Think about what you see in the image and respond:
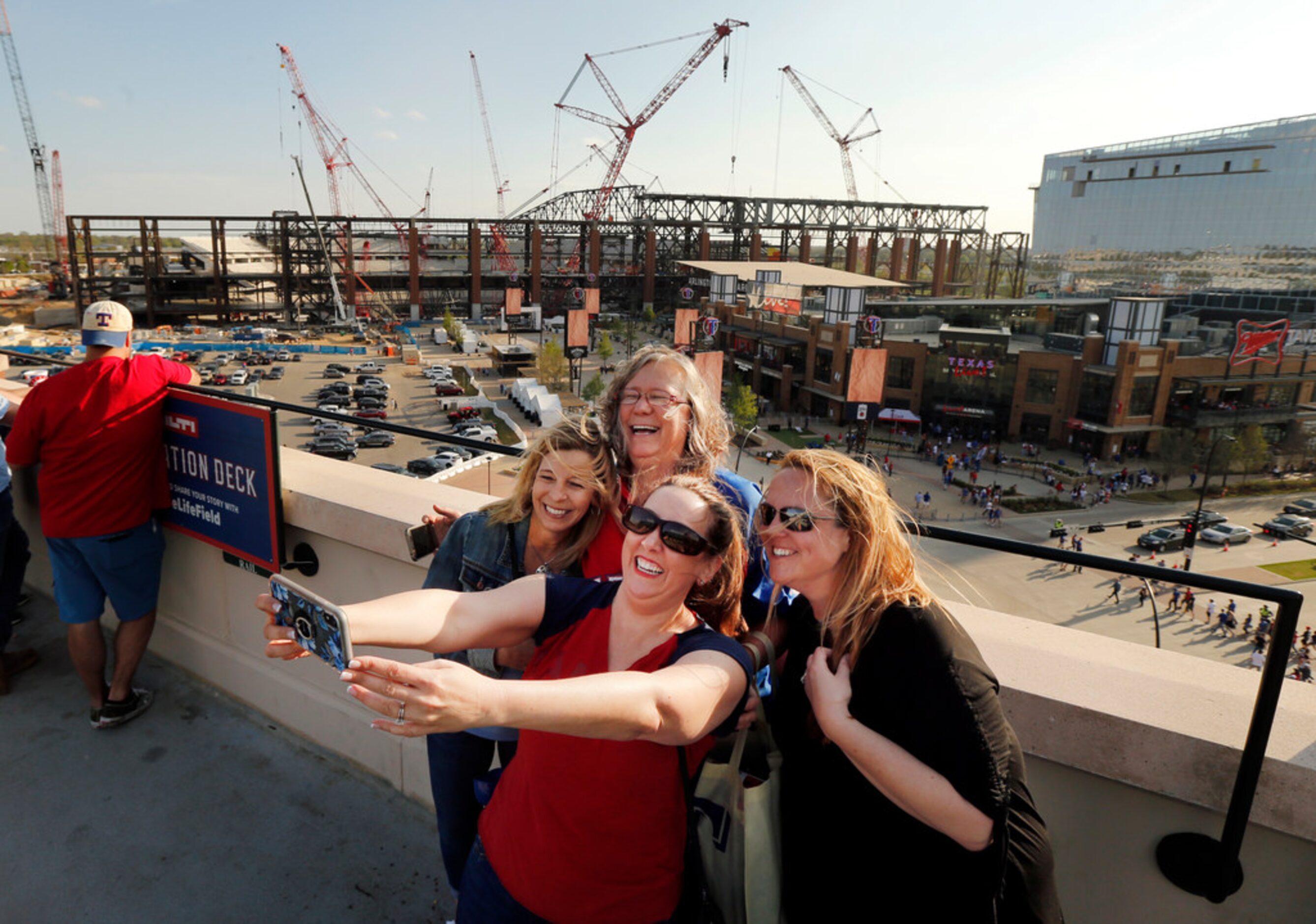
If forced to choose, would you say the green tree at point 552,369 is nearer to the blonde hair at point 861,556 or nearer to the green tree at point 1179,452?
the green tree at point 1179,452

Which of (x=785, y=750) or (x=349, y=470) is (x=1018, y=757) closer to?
(x=785, y=750)

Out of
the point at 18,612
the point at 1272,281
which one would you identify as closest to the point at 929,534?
the point at 18,612

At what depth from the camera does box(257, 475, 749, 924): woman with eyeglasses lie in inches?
61.2

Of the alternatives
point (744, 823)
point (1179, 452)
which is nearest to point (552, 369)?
point (1179, 452)

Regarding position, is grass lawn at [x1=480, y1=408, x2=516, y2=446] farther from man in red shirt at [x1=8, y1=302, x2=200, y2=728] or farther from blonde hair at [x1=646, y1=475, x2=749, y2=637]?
blonde hair at [x1=646, y1=475, x2=749, y2=637]

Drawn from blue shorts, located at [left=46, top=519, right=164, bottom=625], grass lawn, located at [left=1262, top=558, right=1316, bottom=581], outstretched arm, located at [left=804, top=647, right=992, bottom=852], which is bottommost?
grass lawn, located at [left=1262, top=558, right=1316, bottom=581]

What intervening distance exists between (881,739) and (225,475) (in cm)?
323

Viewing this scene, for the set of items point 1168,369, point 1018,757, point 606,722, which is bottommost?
point 1168,369

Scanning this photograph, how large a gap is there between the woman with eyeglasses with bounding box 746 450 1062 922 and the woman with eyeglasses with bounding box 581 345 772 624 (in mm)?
737

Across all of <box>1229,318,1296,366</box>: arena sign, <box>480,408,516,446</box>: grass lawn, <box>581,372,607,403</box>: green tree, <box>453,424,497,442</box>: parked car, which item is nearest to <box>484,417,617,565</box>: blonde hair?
<box>453,424,497,442</box>: parked car

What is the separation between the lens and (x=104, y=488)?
140 inches

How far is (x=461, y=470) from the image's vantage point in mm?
4348

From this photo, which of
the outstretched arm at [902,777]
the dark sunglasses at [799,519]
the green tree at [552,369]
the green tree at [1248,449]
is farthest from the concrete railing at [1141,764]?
the green tree at [552,369]

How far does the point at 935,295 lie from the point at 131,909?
96031 mm
